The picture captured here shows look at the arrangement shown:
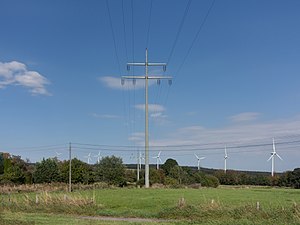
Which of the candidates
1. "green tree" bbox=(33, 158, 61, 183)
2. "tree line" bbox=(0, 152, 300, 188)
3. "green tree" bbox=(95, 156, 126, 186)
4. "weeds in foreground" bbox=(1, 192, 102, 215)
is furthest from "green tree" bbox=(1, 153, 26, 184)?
"weeds in foreground" bbox=(1, 192, 102, 215)

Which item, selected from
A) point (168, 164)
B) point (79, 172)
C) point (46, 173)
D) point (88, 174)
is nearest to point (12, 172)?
point (46, 173)

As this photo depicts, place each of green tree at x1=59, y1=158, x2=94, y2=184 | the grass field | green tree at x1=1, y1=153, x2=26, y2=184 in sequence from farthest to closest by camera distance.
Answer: green tree at x1=59, y1=158, x2=94, y2=184, green tree at x1=1, y1=153, x2=26, y2=184, the grass field

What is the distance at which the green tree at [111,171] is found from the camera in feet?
309

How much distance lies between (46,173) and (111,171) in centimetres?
1483

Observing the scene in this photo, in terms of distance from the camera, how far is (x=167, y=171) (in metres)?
112

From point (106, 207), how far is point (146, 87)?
100 ft

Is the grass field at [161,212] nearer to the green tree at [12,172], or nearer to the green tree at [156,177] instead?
the green tree at [156,177]

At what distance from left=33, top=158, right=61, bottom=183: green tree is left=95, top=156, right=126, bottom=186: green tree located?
32.5ft

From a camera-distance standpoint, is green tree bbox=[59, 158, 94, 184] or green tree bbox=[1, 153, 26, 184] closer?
green tree bbox=[1, 153, 26, 184]

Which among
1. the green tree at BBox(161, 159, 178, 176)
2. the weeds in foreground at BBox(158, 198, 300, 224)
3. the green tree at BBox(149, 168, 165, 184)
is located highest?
the green tree at BBox(161, 159, 178, 176)

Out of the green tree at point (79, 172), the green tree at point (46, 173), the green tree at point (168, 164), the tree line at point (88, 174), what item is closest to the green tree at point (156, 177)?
the tree line at point (88, 174)

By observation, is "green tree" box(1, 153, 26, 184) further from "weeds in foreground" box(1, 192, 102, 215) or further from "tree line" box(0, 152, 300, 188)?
"weeds in foreground" box(1, 192, 102, 215)

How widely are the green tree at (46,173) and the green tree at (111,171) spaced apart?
9897 millimetres

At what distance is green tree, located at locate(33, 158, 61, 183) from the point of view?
95744 millimetres
